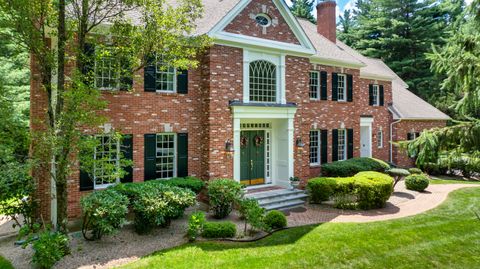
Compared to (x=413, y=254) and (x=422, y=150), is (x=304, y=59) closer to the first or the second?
(x=422, y=150)

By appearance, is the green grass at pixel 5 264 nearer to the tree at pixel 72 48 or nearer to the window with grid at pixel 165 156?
the tree at pixel 72 48

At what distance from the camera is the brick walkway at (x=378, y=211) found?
1152 centimetres

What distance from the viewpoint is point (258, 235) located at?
9625mm

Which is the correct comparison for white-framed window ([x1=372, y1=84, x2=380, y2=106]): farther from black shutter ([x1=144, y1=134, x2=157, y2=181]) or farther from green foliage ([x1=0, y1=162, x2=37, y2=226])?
green foliage ([x1=0, y1=162, x2=37, y2=226])

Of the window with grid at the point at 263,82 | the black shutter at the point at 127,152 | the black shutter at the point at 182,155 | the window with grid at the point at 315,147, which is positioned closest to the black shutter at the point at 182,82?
the black shutter at the point at 182,155

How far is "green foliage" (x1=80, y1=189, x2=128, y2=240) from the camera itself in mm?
8393

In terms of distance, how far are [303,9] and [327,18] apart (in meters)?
22.1

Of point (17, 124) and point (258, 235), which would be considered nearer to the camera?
point (17, 124)

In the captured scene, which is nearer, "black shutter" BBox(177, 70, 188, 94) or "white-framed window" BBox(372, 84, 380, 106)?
"black shutter" BBox(177, 70, 188, 94)

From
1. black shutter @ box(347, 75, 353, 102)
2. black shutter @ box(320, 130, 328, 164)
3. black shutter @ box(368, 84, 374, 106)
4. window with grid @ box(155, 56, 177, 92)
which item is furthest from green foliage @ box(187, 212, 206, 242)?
black shutter @ box(368, 84, 374, 106)

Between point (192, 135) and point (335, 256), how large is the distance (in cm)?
695

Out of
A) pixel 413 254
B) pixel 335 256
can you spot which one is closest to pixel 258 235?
pixel 335 256

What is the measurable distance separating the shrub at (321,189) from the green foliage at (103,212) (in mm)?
7634

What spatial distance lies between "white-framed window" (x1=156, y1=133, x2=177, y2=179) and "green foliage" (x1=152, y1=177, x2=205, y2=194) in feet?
2.22
